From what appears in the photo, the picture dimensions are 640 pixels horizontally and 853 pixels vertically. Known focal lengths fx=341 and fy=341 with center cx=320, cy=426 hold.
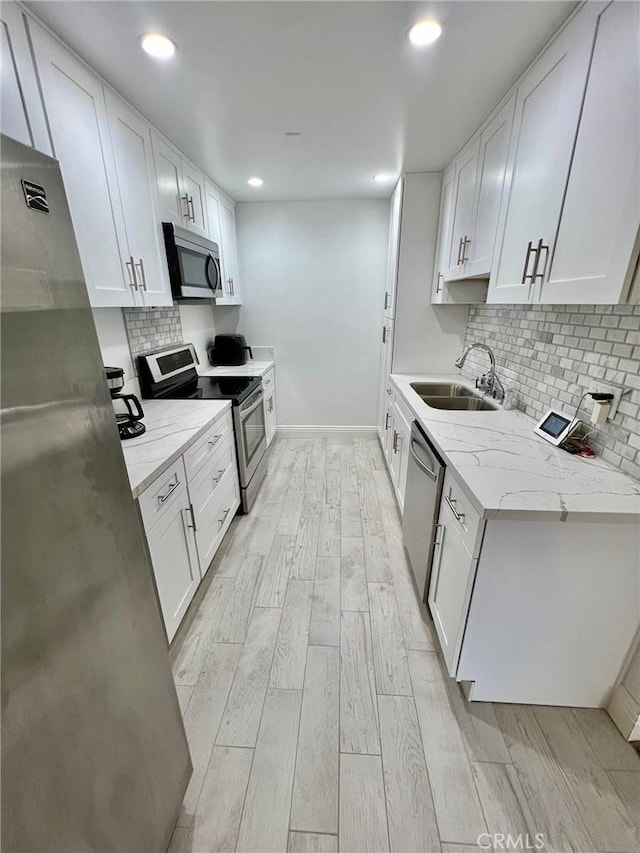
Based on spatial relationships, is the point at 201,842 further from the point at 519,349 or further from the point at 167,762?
the point at 519,349

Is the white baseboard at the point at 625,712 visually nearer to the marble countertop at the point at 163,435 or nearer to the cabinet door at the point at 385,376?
the marble countertop at the point at 163,435

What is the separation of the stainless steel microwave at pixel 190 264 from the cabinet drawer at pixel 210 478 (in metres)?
0.99

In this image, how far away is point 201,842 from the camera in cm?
102

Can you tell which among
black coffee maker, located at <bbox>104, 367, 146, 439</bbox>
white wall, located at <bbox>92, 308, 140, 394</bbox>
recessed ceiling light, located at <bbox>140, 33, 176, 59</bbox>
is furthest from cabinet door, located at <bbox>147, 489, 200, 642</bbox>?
recessed ceiling light, located at <bbox>140, 33, 176, 59</bbox>

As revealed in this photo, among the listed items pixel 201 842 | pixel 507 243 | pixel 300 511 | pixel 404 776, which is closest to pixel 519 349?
pixel 507 243

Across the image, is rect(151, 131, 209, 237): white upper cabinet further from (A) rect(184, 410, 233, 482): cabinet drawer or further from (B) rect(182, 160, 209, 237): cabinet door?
(A) rect(184, 410, 233, 482): cabinet drawer

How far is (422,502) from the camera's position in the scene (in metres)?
1.71

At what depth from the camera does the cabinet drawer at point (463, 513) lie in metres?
1.12

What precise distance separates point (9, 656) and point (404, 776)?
1322 millimetres

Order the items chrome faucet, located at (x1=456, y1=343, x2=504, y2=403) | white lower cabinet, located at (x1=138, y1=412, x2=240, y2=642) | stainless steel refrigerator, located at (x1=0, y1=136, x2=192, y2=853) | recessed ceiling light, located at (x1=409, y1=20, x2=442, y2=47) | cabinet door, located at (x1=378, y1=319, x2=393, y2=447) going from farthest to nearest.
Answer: cabinet door, located at (x1=378, y1=319, x2=393, y2=447) < chrome faucet, located at (x1=456, y1=343, x2=504, y2=403) < white lower cabinet, located at (x1=138, y1=412, x2=240, y2=642) < recessed ceiling light, located at (x1=409, y1=20, x2=442, y2=47) < stainless steel refrigerator, located at (x1=0, y1=136, x2=192, y2=853)

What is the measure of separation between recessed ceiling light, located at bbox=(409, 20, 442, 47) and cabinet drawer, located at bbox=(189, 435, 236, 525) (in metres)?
1.99

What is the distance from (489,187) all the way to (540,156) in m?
0.50

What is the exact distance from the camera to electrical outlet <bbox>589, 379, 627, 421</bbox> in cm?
127
